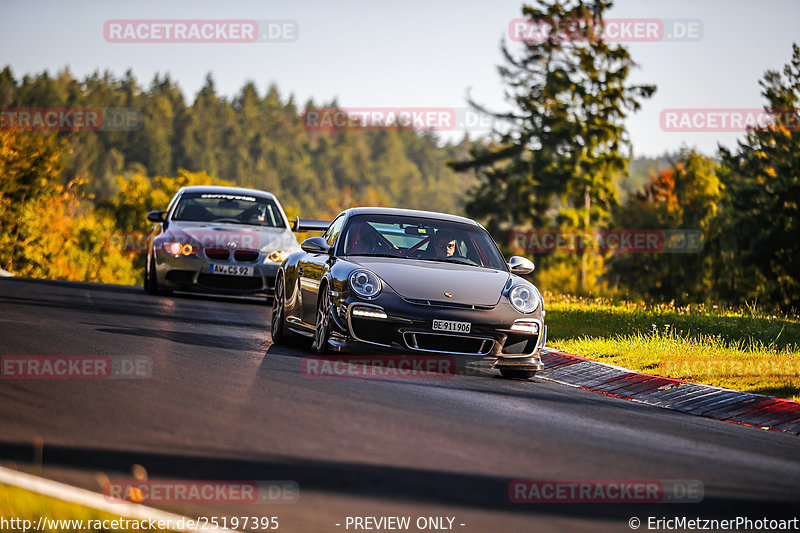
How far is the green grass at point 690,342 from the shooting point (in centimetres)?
1075

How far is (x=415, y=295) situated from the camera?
998cm

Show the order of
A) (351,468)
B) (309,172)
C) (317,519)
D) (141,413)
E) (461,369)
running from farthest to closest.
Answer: (309,172)
(461,369)
(141,413)
(351,468)
(317,519)

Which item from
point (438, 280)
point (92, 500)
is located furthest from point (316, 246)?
point (92, 500)

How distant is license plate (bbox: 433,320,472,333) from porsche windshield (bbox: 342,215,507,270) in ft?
4.79

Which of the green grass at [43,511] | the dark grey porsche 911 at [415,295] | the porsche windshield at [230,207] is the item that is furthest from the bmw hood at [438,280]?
the porsche windshield at [230,207]

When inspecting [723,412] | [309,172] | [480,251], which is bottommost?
[723,412]

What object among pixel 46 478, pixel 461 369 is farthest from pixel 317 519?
pixel 461 369

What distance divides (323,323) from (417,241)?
1.54 m

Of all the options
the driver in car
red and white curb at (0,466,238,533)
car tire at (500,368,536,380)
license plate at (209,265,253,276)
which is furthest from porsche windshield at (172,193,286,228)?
red and white curb at (0,466,238,533)

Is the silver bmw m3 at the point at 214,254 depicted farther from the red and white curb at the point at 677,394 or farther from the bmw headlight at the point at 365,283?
the bmw headlight at the point at 365,283

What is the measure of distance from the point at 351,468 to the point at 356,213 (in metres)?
6.28

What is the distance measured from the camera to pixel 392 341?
9906 mm

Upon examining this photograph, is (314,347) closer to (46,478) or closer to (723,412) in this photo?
(723,412)

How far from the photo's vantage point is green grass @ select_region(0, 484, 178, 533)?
4.28 m
